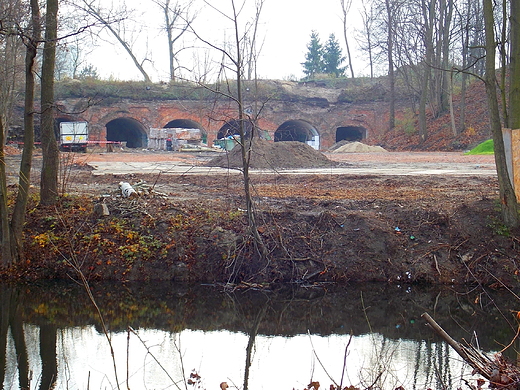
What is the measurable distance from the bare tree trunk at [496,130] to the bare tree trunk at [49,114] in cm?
558

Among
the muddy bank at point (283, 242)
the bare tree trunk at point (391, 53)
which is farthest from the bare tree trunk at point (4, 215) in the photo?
the bare tree trunk at point (391, 53)

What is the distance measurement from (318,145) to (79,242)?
103 feet

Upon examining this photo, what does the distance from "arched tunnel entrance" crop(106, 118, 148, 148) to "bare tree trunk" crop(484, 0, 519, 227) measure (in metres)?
31.9

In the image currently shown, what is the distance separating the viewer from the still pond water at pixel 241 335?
15.4 feet

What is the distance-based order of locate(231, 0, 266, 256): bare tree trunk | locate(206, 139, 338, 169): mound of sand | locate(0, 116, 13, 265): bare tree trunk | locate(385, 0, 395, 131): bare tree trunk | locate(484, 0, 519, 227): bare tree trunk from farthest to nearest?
locate(385, 0, 395, 131): bare tree trunk, locate(206, 139, 338, 169): mound of sand, locate(0, 116, 13, 265): bare tree trunk, locate(484, 0, 519, 227): bare tree trunk, locate(231, 0, 266, 256): bare tree trunk

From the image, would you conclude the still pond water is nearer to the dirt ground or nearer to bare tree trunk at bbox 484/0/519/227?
the dirt ground

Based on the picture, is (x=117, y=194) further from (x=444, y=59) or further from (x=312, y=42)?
(x=312, y=42)

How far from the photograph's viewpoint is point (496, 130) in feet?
25.7

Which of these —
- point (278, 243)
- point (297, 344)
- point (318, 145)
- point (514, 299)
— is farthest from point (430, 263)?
point (318, 145)

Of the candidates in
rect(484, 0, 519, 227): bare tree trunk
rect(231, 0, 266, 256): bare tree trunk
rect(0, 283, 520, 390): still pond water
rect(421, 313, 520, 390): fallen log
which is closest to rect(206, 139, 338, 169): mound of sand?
rect(231, 0, 266, 256): bare tree trunk

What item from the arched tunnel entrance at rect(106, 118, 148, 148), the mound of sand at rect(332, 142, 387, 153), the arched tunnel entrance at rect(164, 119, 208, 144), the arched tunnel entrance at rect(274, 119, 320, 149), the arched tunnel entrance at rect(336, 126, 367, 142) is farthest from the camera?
the arched tunnel entrance at rect(336, 126, 367, 142)

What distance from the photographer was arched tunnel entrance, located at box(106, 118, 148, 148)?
38.9m

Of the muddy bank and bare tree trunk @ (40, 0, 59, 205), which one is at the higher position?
bare tree trunk @ (40, 0, 59, 205)

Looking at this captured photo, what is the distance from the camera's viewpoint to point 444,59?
29.6 meters
